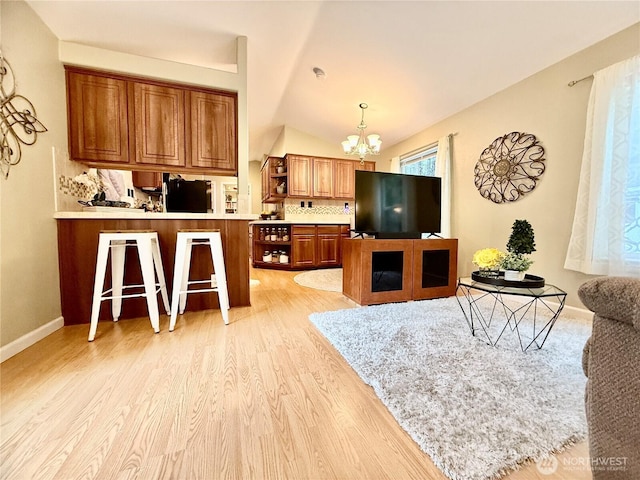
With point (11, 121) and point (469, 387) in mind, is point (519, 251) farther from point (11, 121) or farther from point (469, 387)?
point (11, 121)

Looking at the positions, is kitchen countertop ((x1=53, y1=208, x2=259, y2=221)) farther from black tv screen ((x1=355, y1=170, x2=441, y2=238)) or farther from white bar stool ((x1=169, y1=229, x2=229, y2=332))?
black tv screen ((x1=355, y1=170, x2=441, y2=238))

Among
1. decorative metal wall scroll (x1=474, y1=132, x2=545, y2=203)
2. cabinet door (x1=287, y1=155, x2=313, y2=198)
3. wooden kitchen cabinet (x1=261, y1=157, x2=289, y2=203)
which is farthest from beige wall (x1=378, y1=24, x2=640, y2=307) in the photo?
wooden kitchen cabinet (x1=261, y1=157, x2=289, y2=203)

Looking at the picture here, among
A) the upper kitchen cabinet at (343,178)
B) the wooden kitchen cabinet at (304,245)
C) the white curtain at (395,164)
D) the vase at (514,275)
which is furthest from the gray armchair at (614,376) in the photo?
the upper kitchen cabinet at (343,178)

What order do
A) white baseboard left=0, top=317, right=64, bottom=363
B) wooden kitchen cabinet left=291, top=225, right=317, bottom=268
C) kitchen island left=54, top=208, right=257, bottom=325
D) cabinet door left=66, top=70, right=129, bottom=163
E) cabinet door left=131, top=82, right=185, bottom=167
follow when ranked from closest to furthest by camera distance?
white baseboard left=0, top=317, right=64, bottom=363 → kitchen island left=54, top=208, right=257, bottom=325 → cabinet door left=66, top=70, right=129, bottom=163 → cabinet door left=131, top=82, right=185, bottom=167 → wooden kitchen cabinet left=291, top=225, right=317, bottom=268

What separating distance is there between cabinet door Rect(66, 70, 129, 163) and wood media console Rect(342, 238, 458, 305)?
2387 mm

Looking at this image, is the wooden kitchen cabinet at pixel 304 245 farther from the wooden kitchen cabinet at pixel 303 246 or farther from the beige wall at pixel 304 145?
the beige wall at pixel 304 145

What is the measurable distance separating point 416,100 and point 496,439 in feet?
12.3

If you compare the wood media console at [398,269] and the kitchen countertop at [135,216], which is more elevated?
the kitchen countertop at [135,216]

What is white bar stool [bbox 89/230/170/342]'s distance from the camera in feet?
5.58

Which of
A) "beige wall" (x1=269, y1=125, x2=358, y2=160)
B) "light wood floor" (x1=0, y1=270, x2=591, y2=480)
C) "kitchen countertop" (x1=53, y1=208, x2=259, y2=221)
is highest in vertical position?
"beige wall" (x1=269, y1=125, x2=358, y2=160)

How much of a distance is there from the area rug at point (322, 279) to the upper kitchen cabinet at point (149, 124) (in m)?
1.80

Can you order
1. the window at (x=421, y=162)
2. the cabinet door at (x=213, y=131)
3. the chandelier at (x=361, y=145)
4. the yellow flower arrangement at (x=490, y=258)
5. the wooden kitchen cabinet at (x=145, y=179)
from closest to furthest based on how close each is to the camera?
the yellow flower arrangement at (x=490, y=258)
the cabinet door at (x=213, y=131)
the wooden kitchen cabinet at (x=145, y=179)
the chandelier at (x=361, y=145)
the window at (x=421, y=162)

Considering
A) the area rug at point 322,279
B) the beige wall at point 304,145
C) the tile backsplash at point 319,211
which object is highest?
the beige wall at point 304,145

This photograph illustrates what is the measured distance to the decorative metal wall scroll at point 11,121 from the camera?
1.50 meters
